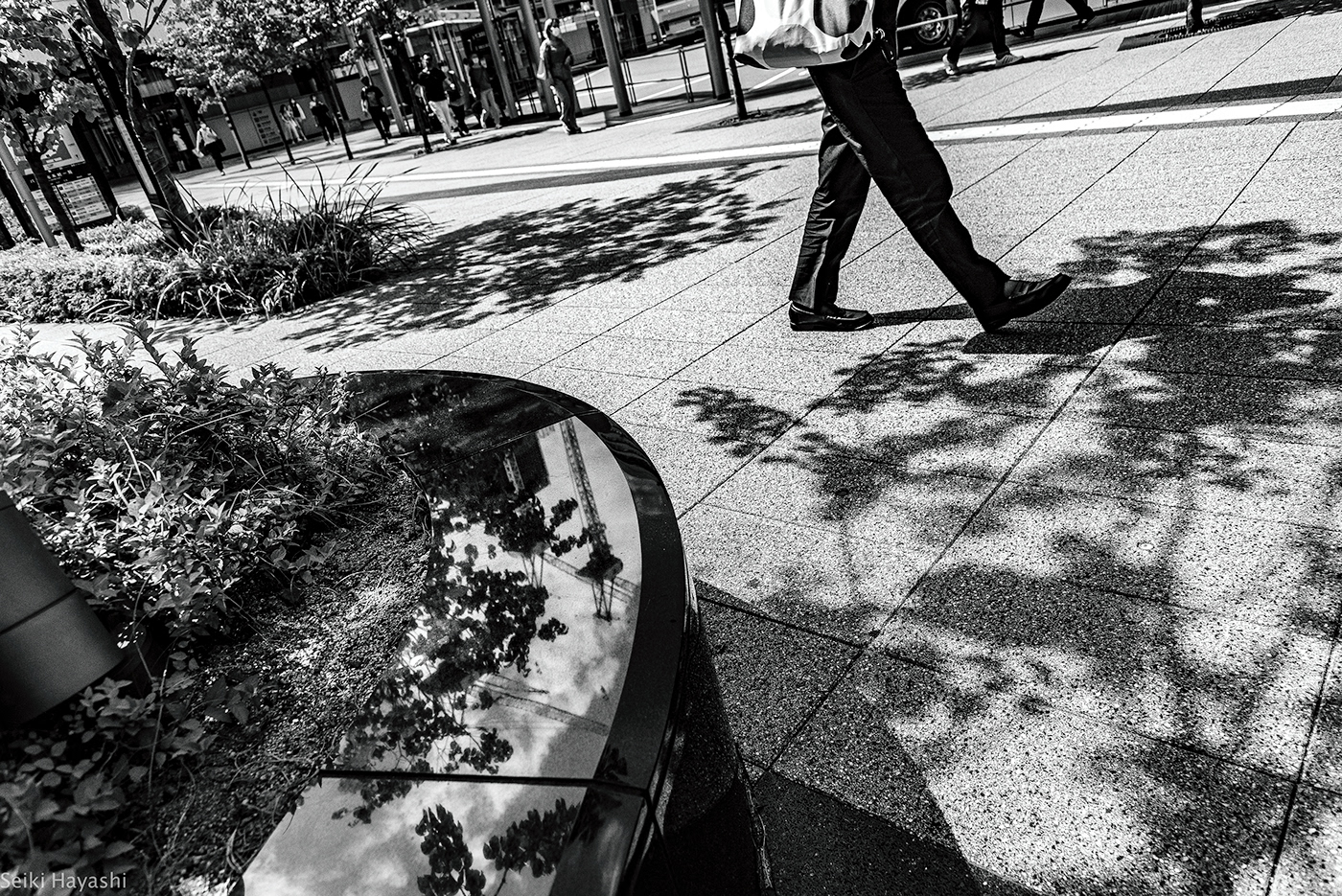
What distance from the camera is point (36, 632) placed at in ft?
5.64

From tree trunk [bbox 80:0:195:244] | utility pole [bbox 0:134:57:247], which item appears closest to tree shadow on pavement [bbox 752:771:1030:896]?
tree trunk [bbox 80:0:195:244]

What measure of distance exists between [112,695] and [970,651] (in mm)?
2084

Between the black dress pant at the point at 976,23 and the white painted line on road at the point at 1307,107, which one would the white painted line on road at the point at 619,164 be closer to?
the black dress pant at the point at 976,23

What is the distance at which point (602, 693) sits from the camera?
153cm

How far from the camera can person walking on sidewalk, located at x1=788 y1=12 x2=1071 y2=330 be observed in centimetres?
385

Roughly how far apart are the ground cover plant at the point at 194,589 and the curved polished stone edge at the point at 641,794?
0.25m

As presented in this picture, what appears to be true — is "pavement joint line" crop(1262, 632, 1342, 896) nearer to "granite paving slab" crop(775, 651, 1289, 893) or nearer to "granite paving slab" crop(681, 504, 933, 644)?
"granite paving slab" crop(775, 651, 1289, 893)

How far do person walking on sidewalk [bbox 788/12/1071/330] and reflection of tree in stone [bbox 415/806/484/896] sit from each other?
11.1 ft

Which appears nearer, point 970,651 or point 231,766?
point 231,766

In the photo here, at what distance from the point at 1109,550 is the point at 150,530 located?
2.81 metres

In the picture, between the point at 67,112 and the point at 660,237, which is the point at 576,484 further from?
the point at 67,112

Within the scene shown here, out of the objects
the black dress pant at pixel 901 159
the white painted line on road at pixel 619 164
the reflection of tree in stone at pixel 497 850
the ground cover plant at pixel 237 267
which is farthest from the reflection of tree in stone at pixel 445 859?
the white painted line on road at pixel 619 164

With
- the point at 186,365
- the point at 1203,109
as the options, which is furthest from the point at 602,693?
the point at 1203,109

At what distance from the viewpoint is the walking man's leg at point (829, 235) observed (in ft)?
14.3
